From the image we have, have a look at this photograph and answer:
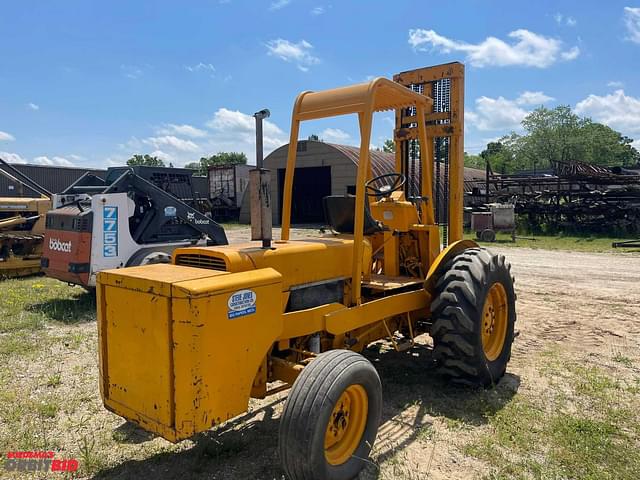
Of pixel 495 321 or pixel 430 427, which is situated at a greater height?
pixel 495 321

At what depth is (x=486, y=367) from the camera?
15.6 feet

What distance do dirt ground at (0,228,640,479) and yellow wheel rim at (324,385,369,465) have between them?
227 mm

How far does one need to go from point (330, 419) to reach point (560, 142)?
58911 mm

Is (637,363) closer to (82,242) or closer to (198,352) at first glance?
(198,352)

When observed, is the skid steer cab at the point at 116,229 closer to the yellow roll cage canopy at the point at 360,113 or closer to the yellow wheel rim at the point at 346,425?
the yellow roll cage canopy at the point at 360,113

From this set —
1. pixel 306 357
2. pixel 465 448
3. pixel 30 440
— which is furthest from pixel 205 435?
pixel 465 448

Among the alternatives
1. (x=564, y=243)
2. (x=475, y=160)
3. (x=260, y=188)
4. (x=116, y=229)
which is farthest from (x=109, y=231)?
(x=475, y=160)

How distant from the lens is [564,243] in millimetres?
17766

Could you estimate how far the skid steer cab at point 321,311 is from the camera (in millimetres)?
3041

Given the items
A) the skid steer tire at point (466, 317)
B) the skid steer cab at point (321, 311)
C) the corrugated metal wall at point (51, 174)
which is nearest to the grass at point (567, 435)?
the skid steer tire at point (466, 317)

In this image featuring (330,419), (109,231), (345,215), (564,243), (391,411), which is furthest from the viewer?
(564,243)

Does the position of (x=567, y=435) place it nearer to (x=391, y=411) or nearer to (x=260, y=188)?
(x=391, y=411)

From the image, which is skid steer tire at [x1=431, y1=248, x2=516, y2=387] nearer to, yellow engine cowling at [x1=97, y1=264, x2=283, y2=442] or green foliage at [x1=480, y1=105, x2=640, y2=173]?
yellow engine cowling at [x1=97, y1=264, x2=283, y2=442]

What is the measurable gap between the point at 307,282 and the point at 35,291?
300 inches
